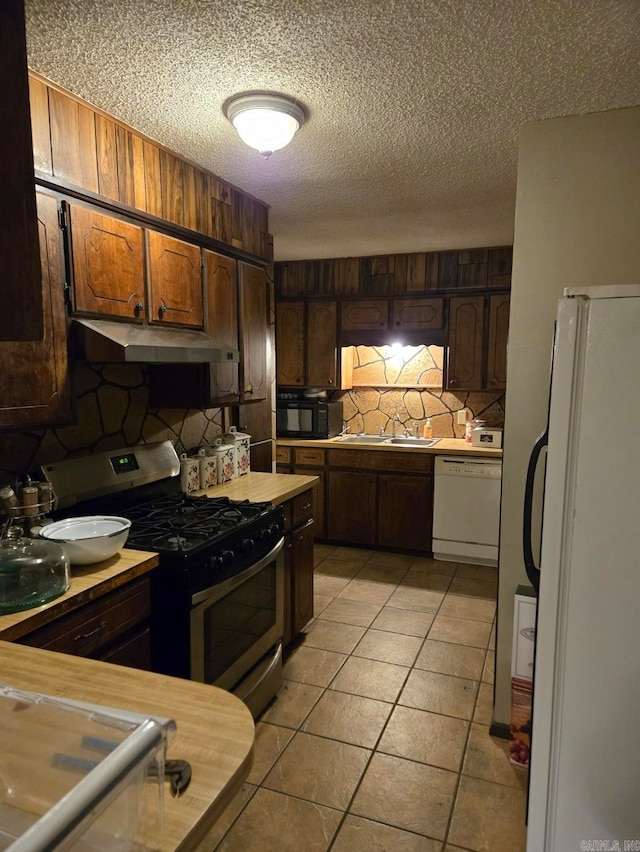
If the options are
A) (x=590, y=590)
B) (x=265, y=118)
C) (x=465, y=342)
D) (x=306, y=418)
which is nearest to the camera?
(x=590, y=590)

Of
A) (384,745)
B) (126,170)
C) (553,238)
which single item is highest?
(126,170)

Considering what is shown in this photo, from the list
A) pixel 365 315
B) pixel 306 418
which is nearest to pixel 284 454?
pixel 306 418

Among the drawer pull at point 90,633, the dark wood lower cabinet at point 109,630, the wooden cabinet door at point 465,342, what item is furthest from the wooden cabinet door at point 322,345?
the drawer pull at point 90,633

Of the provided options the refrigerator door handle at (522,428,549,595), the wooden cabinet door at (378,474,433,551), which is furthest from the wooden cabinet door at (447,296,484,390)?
the refrigerator door handle at (522,428,549,595)

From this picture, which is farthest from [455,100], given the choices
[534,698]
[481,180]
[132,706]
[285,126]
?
[132,706]

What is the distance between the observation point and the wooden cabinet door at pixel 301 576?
291 centimetres

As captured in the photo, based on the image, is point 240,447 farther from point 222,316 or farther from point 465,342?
point 465,342

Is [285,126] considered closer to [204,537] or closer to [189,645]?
[204,537]

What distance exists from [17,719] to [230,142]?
2.33 metres

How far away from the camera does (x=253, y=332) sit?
3.19 meters

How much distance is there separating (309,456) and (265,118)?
2939mm

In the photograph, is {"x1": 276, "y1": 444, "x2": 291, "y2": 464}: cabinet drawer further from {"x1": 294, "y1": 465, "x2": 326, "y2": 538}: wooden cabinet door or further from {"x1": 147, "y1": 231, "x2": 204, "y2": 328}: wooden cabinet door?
{"x1": 147, "y1": 231, "x2": 204, "y2": 328}: wooden cabinet door

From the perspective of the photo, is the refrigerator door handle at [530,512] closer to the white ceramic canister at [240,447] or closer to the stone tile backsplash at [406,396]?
the white ceramic canister at [240,447]

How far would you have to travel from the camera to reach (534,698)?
1.43 metres
